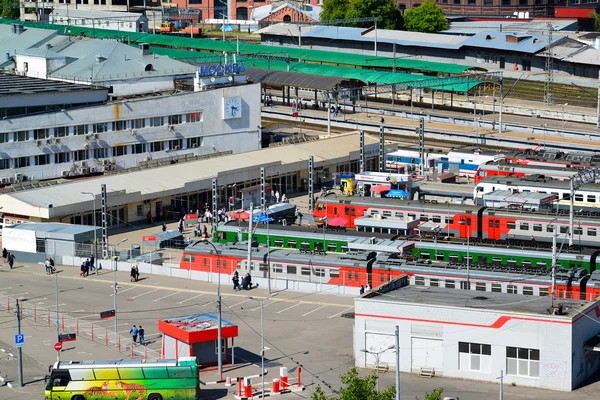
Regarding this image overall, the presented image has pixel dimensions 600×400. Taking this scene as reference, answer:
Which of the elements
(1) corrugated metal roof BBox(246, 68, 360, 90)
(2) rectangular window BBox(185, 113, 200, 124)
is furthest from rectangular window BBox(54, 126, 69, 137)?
(1) corrugated metal roof BBox(246, 68, 360, 90)

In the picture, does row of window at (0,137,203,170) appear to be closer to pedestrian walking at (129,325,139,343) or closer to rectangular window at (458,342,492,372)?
pedestrian walking at (129,325,139,343)

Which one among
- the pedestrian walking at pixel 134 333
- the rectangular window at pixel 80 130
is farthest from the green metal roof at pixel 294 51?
the pedestrian walking at pixel 134 333

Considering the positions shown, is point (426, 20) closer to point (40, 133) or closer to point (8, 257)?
point (40, 133)

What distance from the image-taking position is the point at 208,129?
3996 inches

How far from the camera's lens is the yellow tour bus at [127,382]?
48.2 m

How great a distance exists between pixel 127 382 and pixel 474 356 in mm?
14078

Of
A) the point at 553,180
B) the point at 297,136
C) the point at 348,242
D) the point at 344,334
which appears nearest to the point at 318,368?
the point at 344,334

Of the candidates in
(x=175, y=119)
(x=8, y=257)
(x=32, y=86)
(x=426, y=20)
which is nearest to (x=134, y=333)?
(x=8, y=257)

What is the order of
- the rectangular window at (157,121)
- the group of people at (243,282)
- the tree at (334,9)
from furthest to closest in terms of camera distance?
the tree at (334,9)
the rectangular window at (157,121)
the group of people at (243,282)

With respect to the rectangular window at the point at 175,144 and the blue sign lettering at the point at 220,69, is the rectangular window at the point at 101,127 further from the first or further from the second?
the blue sign lettering at the point at 220,69

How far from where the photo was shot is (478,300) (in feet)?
177

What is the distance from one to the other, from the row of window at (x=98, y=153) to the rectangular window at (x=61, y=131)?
53.8 inches

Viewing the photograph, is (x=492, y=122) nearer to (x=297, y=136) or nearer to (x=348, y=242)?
(x=297, y=136)

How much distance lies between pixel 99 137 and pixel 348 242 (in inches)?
1181
